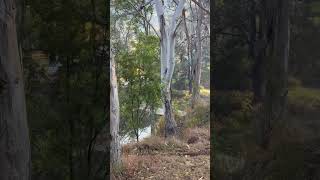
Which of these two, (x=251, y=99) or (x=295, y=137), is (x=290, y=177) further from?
(x=251, y=99)

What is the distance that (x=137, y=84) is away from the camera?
5.81 meters

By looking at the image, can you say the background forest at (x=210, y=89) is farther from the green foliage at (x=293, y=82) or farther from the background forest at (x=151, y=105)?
the background forest at (x=151, y=105)

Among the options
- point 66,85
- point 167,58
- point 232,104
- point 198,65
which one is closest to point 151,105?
point 167,58

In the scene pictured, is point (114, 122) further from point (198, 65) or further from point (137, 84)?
point (198, 65)

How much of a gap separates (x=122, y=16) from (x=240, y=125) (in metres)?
5.34

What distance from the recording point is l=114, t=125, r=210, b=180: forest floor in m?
4.87

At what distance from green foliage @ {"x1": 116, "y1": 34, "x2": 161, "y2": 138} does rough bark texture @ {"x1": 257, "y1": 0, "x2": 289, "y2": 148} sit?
12.3 feet

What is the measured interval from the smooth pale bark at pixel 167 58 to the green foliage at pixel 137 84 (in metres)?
0.38

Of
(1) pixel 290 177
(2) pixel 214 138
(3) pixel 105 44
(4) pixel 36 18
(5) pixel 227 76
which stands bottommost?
(1) pixel 290 177

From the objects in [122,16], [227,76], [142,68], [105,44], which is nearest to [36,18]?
[105,44]

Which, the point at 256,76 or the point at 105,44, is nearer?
the point at 256,76

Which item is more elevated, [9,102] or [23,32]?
[23,32]

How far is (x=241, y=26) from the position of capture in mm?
2148

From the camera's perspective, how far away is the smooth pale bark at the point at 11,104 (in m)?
1.98
